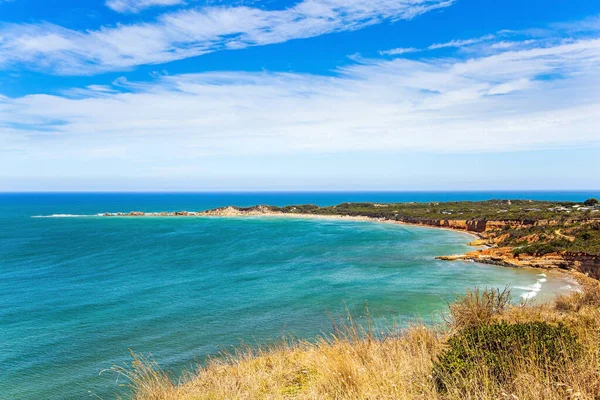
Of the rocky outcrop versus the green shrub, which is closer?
the green shrub

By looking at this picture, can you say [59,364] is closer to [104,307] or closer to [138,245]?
[104,307]

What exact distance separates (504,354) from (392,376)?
6.01 ft

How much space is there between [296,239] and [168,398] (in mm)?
43889

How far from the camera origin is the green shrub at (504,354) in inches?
203

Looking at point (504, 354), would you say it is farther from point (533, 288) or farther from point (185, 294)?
point (533, 288)

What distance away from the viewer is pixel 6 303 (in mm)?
21422

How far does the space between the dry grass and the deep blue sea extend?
4274mm

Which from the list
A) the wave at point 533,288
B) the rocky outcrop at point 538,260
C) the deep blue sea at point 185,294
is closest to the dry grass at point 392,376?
the deep blue sea at point 185,294

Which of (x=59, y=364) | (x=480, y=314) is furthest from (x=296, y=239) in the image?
(x=480, y=314)

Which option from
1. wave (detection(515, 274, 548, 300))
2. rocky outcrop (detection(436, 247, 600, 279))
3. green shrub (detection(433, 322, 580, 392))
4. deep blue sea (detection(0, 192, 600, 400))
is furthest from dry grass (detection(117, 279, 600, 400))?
rocky outcrop (detection(436, 247, 600, 279))

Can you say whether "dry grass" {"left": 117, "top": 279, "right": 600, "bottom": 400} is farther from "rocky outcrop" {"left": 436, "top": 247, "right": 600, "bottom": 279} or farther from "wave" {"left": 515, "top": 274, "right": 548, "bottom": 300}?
"rocky outcrop" {"left": 436, "top": 247, "right": 600, "bottom": 279}

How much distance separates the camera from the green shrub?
17.0 ft

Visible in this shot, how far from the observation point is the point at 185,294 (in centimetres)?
2312

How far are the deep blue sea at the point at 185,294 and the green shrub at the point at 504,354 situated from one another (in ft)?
18.6
